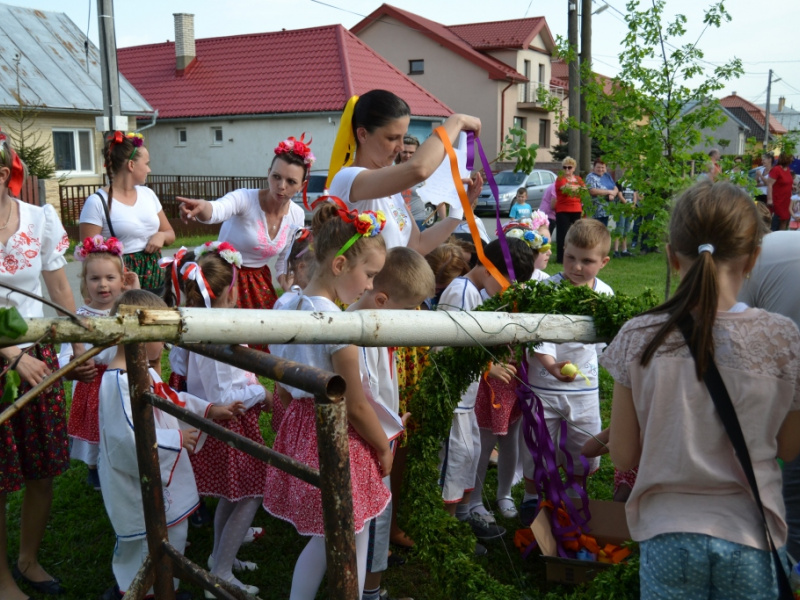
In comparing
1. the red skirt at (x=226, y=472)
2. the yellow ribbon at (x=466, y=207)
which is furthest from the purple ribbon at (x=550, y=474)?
the red skirt at (x=226, y=472)

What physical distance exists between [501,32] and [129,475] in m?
42.0

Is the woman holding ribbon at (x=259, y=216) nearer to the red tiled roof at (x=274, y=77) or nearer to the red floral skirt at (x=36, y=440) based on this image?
the red floral skirt at (x=36, y=440)

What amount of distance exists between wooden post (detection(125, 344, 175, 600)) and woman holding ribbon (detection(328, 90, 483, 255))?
1.07m

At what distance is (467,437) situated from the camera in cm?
379

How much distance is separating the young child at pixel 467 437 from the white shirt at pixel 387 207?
1.30ft

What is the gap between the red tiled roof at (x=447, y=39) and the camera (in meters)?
37.5

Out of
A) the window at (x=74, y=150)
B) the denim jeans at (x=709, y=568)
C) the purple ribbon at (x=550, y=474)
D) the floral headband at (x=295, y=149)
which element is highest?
the window at (x=74, y=150)

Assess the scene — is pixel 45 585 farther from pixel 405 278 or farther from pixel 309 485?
pixel 405 278

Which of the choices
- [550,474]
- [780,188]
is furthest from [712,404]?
[780,188]

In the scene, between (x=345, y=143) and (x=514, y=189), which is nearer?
(x=345, y=143)

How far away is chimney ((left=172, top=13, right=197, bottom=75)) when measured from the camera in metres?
29.6

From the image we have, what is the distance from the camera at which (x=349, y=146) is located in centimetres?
349

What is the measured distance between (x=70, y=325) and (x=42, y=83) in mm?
22310

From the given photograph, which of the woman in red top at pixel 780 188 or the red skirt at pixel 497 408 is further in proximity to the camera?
the woman in red top at pixel 780 188
